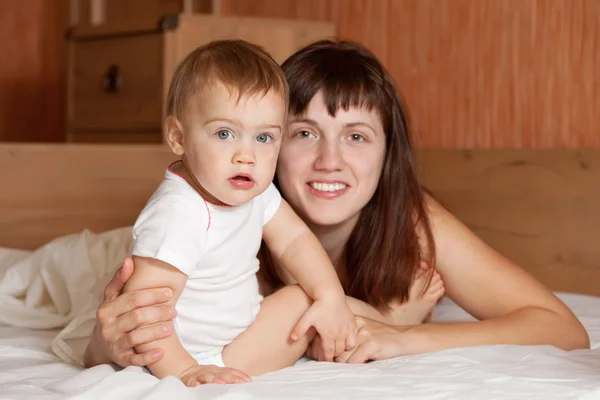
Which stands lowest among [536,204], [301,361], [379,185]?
[301,361]

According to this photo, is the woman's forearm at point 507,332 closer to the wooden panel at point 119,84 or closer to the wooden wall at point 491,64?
the wooden wall at point 491,64

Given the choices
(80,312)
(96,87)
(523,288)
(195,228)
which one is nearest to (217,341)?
(195,228)

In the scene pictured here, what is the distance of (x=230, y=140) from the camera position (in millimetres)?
1038

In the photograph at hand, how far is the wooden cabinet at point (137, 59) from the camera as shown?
237cm

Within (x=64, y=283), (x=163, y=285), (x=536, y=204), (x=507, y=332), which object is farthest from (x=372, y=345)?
(x=536, y=204)

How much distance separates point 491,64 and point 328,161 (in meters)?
0.89

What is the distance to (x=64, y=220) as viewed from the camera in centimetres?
201

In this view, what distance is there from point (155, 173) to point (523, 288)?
1.01 m

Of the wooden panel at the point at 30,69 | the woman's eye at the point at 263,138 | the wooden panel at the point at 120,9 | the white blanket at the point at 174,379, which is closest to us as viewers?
the white blanket at the point at 174,379

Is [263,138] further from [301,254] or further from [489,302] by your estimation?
[489,302]

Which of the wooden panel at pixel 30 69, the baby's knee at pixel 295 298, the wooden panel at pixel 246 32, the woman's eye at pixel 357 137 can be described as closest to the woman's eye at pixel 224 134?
the baby's knee at pixel 295 298

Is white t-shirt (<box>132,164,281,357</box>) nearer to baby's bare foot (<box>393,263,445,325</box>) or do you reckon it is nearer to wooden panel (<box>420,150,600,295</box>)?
baby's bare foot (<box>393,263,445,325</box>)

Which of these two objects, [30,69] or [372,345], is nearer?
[372,345]

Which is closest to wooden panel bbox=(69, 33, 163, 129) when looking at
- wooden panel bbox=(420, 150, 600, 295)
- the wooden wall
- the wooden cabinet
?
the wooden cabinet
